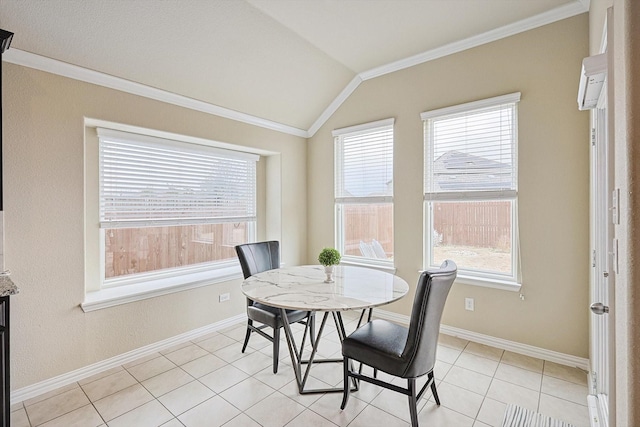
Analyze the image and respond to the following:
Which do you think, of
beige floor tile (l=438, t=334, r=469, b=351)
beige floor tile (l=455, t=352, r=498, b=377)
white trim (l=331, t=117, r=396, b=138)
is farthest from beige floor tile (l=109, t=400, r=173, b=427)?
white trim (l=331, t=117, r=396, b=138)

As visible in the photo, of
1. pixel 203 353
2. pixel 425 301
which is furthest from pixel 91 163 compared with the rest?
pixel 425 301

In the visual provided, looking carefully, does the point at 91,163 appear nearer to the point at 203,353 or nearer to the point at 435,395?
the point at 203,353

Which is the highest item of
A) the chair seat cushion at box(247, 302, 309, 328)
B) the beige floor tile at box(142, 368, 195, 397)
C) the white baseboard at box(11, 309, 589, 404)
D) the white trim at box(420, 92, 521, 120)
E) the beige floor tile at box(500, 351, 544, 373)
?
the white trim at box(420, 92, 521, 120)

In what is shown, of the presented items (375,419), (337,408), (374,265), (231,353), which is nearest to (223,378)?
(231,353)

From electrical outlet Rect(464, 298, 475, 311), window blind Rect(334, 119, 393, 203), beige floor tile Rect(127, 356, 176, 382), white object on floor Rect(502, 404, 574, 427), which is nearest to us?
white object on floor Rect(502, 404, 574, 427)

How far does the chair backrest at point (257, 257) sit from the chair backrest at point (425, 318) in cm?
161

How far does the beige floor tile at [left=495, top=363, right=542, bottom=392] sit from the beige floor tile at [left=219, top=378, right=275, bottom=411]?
1819mm

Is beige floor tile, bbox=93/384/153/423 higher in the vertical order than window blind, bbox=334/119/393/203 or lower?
lower

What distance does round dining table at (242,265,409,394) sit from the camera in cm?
195

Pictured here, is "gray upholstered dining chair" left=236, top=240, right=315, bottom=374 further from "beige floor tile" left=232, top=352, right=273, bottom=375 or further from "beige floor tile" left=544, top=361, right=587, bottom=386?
"beige floor tile" left=544, top=361, right=587, bottom=386

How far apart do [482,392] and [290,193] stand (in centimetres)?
297

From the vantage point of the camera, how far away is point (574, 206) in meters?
2.59

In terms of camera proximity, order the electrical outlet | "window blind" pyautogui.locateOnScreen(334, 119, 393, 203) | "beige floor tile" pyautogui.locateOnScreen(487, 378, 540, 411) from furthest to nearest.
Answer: "window blind" pyautogui.locateOnScreen(334, 119, 393, 203) < the electrical outlet < "beige floor tile" pyautogui.locateOnScreen(487, 378, 540, 411)

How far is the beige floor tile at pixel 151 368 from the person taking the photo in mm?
2551
